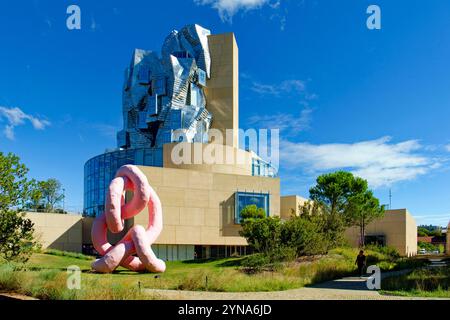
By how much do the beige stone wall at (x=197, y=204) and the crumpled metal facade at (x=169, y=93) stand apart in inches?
621

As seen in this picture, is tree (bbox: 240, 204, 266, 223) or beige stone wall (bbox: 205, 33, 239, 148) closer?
tree (bbox: 240, 204, 266, 223)

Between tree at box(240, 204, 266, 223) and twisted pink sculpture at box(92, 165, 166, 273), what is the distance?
63.3 ft

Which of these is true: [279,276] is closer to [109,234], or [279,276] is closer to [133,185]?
[133,185]

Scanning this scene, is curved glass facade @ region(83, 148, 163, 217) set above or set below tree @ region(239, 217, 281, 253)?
above

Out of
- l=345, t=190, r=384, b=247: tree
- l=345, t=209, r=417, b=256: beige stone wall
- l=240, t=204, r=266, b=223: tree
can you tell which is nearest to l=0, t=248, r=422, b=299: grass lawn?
l=240, t=204, r=266, b=223: tree

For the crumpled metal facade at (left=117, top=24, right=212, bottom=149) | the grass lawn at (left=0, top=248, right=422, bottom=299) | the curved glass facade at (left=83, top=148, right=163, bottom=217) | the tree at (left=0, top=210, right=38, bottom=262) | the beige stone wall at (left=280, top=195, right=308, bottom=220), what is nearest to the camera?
the grass lawn at (left=0, top=248, right=422, bottom=299)

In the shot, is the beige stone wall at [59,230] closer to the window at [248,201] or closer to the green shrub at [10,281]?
the window at [248,201]

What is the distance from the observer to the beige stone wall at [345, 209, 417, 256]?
2447 inches

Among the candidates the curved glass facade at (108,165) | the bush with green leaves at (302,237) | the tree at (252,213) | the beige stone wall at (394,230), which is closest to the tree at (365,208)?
the beige stone wall at (394,230)

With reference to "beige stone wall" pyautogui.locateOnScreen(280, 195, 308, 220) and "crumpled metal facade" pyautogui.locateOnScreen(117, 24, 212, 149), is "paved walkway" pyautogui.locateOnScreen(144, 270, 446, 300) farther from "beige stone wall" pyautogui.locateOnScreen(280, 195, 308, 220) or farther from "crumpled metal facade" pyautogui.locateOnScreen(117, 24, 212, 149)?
"crumpled metal facade" pyautogui.locateOnScreen(117, 24, 212, 149)

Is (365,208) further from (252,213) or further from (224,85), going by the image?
(224,85)

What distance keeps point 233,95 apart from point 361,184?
1970 cm

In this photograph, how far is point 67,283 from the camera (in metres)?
12.6

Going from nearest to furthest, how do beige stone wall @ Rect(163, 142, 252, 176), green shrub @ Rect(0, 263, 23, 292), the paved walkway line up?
green shrub @ Rect(0, 263, 23, 292) < the paved walkway < beige stone wall @ Rect(163, 142, 252, 176)
